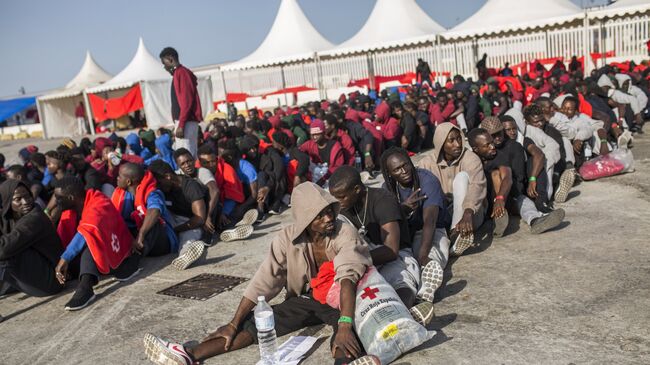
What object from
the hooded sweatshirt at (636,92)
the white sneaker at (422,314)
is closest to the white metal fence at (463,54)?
the hooded sweatshirt at (636,92)

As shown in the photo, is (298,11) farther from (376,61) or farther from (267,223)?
(267,223)

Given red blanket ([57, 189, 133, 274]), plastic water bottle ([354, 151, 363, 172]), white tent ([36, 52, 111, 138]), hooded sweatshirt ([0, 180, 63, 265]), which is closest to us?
hooded sweatshirt ([0, 180, 63, 265])

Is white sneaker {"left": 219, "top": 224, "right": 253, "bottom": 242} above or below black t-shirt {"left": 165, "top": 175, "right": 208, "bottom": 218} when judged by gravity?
below

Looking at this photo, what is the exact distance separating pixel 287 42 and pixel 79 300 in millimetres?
20785

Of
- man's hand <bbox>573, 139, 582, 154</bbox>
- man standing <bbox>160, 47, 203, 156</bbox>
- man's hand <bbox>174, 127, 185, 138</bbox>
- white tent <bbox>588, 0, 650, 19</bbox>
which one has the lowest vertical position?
man's hand <bbox>573, 139, 582, 154</bbox>

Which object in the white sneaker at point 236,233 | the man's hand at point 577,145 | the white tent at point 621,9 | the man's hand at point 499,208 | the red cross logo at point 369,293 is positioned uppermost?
the white tent at point 621,9

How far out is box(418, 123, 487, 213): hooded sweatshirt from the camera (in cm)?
502

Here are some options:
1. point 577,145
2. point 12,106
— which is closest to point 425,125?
point 577,145

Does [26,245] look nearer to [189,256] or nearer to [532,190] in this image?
[189,256]

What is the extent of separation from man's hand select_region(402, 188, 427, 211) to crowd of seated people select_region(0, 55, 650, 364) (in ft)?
0.08

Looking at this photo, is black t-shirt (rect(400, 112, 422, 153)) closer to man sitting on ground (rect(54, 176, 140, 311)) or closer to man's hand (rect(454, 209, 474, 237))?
man's hand (rect(454, 209, 474, 237))

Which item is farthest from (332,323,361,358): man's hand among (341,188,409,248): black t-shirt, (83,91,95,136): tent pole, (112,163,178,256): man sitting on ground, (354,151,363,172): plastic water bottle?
(83,91,95,136): tent pole

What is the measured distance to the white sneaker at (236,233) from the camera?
21.3 feet

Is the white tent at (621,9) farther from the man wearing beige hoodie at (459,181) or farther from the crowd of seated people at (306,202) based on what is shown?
the man wearing beige hoodie at (459,181)
